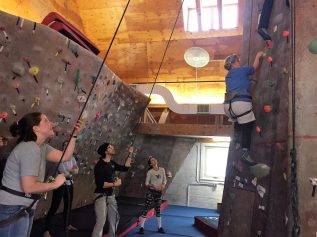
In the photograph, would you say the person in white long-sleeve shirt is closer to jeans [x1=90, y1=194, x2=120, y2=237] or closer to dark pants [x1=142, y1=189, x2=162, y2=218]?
dark pants [x1=142, y1=189, x2=162, y2=218]

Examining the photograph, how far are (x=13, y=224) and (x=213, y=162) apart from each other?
267 inches

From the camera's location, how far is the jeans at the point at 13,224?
1.56 metres

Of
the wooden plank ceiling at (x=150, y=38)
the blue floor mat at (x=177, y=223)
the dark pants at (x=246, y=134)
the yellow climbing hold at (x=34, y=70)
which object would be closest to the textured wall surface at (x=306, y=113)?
the dark pants at (x=246, y=134)

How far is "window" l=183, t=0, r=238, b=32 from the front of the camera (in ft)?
23.2

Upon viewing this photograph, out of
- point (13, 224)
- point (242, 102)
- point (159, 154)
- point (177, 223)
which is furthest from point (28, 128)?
point (159, 154)

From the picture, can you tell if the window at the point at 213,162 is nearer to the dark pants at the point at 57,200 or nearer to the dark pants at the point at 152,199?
the dark pants at the point at 152,199

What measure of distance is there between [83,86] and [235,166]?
2.44 m

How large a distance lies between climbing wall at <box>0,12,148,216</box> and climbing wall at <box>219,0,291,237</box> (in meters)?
1.23

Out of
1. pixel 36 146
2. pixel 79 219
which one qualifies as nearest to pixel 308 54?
pixel 36 146

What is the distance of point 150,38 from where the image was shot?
7.42 meters

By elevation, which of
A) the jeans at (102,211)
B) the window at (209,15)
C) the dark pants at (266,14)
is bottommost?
the jeans at (102,211)

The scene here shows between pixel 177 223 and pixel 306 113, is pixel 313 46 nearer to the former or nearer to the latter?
pixel 306 113

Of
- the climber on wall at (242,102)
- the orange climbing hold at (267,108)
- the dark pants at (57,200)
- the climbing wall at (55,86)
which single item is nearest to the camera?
the orange climbing hold at (267,108)

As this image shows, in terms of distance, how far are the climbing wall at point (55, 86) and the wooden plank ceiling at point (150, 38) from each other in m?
2.22
